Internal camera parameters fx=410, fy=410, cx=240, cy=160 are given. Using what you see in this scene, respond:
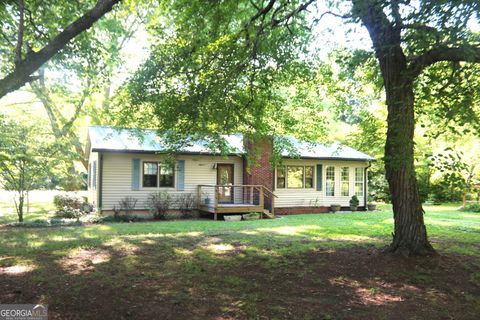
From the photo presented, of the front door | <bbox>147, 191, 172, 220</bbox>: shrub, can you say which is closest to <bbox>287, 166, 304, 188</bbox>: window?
the front door

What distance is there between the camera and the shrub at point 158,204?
58.3 ft

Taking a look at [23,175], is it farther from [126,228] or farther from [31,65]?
[31,65]

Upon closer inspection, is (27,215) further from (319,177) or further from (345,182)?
(345,182)

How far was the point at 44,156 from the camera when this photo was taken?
16094 millimetres

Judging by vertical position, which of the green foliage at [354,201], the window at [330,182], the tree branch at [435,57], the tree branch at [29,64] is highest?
the tree branch at [435,57]

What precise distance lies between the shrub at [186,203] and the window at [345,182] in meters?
8.75

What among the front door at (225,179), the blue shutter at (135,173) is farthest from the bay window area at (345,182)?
the blue shutter at (135,173)

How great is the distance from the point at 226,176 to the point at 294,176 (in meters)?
3.73

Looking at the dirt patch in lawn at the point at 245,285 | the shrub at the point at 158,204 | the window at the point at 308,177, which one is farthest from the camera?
the window at the point at 308,177

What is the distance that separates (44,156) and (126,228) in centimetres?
508

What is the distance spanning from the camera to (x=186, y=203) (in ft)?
60.8

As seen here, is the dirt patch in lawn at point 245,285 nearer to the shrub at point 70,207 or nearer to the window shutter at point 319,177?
the shrub at point 70,207

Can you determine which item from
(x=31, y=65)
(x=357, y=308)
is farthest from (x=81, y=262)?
(x=357, y=308)
